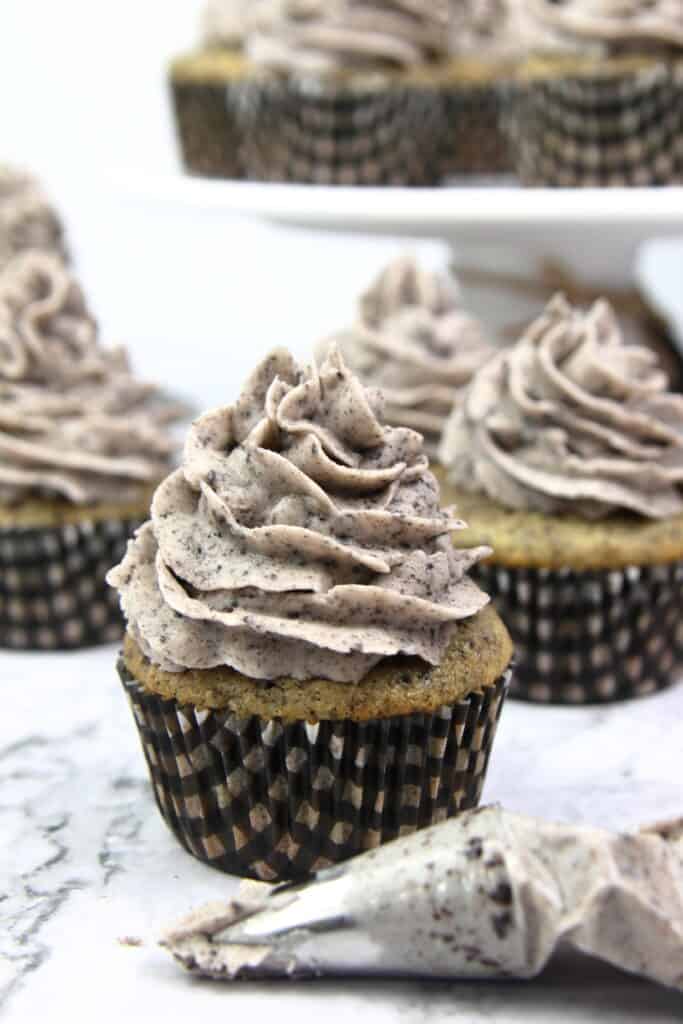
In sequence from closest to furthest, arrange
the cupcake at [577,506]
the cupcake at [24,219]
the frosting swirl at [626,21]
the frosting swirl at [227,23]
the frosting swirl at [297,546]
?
1. the frosting swirl at [297,546]
2. the cupcake at [577,506]
3. the frosting swirl at [626,21]
4. the frosting swirl at [227,23]
5. the cupcake at [24,219]

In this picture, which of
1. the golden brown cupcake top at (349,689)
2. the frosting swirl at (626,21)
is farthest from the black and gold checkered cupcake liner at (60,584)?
the frosting swirl at (626,21)

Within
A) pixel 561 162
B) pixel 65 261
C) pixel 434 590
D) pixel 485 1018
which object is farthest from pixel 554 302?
pixel 65 261

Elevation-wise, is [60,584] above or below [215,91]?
below

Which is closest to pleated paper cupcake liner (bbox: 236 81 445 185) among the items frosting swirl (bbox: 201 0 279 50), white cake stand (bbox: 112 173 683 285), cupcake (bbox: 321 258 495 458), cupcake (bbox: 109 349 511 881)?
white cake stand (bbox: 112 173 683 285)

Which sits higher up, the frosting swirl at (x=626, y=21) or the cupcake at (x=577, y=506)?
the frosting swirl at (x=626, y=21)

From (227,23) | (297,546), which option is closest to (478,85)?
(227,23)

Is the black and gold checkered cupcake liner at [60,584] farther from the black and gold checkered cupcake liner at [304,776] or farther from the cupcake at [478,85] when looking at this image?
the cupcake at [478,85]

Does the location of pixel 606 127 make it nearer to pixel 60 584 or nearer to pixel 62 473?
pixel 62 473
